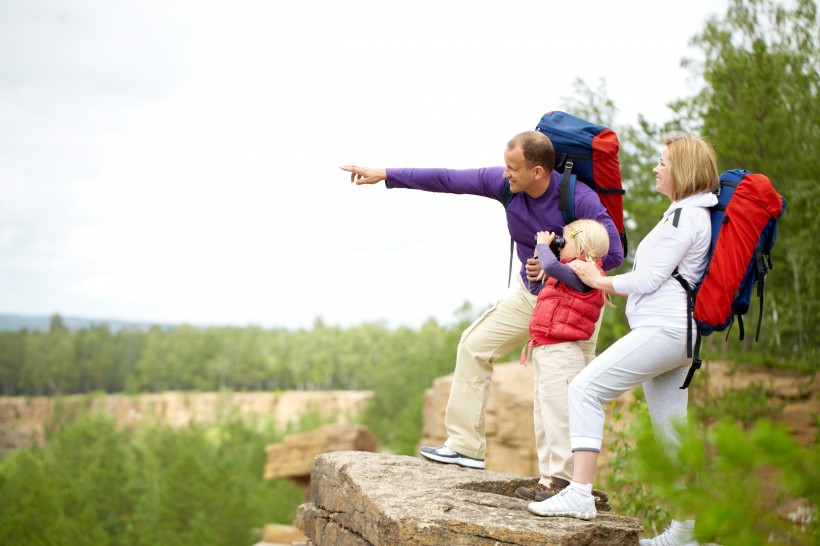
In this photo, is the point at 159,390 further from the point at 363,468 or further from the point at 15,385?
the point at 363,468

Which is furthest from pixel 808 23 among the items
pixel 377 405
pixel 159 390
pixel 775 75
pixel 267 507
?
pixel 159 390

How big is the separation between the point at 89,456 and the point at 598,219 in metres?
49.9

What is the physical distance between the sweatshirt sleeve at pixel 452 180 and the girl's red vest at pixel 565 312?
0.72 m

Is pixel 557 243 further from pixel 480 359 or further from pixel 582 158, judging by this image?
pixel 480 359

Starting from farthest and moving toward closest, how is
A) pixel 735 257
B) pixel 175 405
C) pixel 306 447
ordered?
pixel 175 405, pixel 306 447, pixel 735 257

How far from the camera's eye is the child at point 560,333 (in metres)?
4.57

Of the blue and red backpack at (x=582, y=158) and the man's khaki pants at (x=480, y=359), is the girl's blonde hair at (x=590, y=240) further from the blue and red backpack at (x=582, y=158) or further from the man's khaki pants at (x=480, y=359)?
the man's khaki pants at (x=480, y=359)

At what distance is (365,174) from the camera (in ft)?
17.6

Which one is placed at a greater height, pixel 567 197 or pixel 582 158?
pixel 582 158

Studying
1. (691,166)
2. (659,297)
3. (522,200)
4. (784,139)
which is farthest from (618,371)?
(784,139)

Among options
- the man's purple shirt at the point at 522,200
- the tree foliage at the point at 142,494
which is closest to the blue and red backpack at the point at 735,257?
the man's purple shirt at the point at 522,200

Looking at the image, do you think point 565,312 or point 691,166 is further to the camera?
point 565,312

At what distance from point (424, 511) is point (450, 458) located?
3.91 feet

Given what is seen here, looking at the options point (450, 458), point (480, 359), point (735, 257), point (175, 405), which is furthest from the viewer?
point (175, 405)
